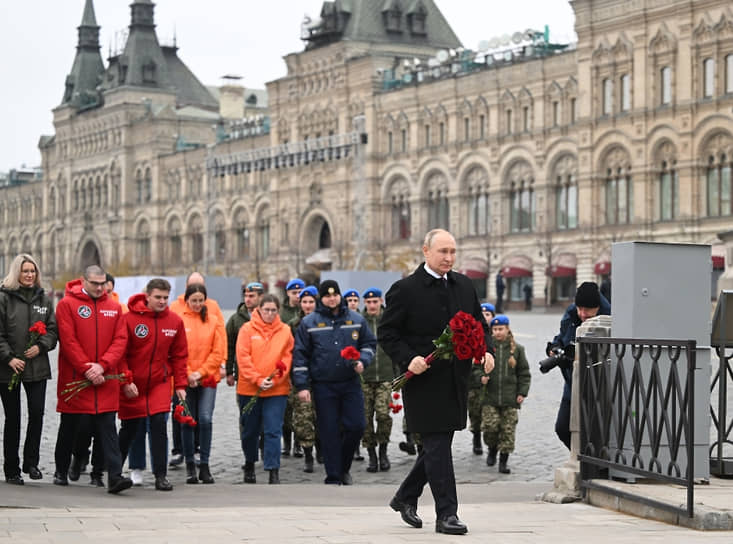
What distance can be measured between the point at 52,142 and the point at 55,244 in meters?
8.45

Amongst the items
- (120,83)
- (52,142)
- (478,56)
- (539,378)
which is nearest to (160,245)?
(120,83)

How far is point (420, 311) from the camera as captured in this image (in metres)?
8.67

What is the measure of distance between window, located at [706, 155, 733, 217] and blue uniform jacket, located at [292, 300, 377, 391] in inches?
1688

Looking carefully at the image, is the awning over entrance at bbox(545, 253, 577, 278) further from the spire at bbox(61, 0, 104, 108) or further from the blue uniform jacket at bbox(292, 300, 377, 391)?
the spire at bbox(61, 0, 104, 108)

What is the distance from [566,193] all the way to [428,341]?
54.4m

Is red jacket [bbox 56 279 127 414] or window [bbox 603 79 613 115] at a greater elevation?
window [bbox 603 79 613 115]

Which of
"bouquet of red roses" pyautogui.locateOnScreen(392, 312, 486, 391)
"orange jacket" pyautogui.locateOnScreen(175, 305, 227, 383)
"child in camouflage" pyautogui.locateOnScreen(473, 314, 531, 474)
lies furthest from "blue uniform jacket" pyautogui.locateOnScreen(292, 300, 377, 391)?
"bouquet of red roses" pyautogui.locateOnScreen(392, 312, 486, 391)

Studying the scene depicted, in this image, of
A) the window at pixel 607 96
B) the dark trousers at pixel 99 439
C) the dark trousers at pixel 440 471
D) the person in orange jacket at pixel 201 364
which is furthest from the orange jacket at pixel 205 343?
the window at pixel 607 96

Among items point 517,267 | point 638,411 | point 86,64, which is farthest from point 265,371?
point 86,64

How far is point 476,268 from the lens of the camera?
218 feet

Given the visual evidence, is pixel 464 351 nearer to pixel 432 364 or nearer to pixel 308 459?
pixel 432 364

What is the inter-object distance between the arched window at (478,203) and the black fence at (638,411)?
5740cm

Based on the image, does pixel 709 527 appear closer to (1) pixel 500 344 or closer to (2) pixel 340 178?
(1) pixel 500 344

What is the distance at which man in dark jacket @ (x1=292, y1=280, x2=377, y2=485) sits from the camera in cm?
1270
